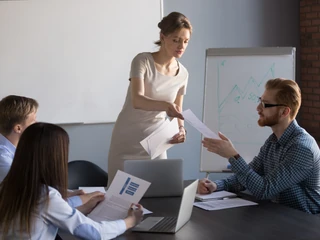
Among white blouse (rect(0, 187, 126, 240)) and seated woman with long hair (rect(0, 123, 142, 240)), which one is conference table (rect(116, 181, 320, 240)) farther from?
seated woman with long hair (rect(0, 123, 142, 240))

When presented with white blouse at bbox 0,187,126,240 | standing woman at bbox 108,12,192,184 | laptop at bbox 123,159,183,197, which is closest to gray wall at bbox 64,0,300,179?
standing woman at bbox 108,12,192,184

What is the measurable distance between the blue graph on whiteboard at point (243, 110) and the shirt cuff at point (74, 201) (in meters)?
1.88

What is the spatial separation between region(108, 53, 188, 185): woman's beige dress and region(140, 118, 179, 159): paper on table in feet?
1.01

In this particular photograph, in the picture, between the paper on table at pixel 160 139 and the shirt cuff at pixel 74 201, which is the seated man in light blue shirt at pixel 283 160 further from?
the shirt cuff at pixel 74 201

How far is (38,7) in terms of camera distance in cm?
418

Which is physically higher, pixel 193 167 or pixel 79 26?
pixel 79 26

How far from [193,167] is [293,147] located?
2.41m

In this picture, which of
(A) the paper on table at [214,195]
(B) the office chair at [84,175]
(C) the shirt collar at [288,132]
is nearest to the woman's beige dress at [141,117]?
(B) the office chair at [84,175]

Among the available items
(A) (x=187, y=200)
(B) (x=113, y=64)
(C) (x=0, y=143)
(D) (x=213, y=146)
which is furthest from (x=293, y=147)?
(B) (x=113, y=64)

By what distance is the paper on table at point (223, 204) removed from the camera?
2590mm

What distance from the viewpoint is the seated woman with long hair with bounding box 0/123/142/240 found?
74.6 inches

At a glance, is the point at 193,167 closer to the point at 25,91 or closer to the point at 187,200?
the point at 25,91

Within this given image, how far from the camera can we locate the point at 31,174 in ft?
6.23

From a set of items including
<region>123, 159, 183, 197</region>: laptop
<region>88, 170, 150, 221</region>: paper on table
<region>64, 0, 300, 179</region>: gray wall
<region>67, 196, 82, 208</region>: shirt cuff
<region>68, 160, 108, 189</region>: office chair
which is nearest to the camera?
<region>88, 170, 150, 221</region>: paper on table
